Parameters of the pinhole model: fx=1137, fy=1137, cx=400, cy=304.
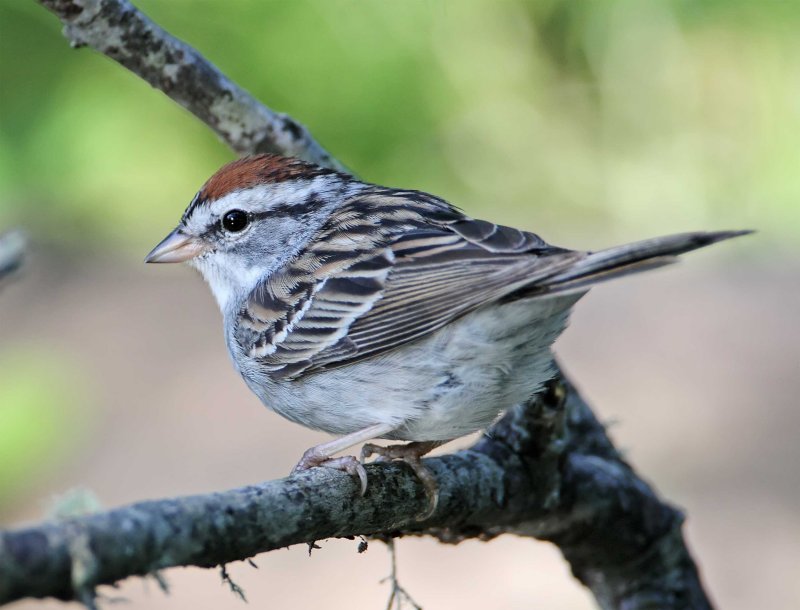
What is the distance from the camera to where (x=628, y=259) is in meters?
2.47

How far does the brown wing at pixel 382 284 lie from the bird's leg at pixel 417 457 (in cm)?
26

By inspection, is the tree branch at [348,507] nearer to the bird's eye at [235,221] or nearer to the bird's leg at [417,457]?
the bird's leg at [417,457]

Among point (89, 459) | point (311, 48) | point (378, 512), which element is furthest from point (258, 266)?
point (311, 48)

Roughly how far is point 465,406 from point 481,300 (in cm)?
29

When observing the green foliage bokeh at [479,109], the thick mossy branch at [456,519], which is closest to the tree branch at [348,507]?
the thick mossy branch at [456,519]

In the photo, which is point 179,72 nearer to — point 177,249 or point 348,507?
point 177,249

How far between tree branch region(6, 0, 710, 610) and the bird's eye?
0.35 meters

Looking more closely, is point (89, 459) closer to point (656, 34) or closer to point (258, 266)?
point (258, 266)

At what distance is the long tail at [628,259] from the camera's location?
2.33m

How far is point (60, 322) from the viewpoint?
21.8 ft

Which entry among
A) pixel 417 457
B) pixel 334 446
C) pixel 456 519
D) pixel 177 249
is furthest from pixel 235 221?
pixel 456 519

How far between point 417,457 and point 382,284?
53 centimetres

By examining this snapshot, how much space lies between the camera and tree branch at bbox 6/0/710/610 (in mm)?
1694

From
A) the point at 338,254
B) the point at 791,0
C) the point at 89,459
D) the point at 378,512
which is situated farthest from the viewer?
the point at 791,0
